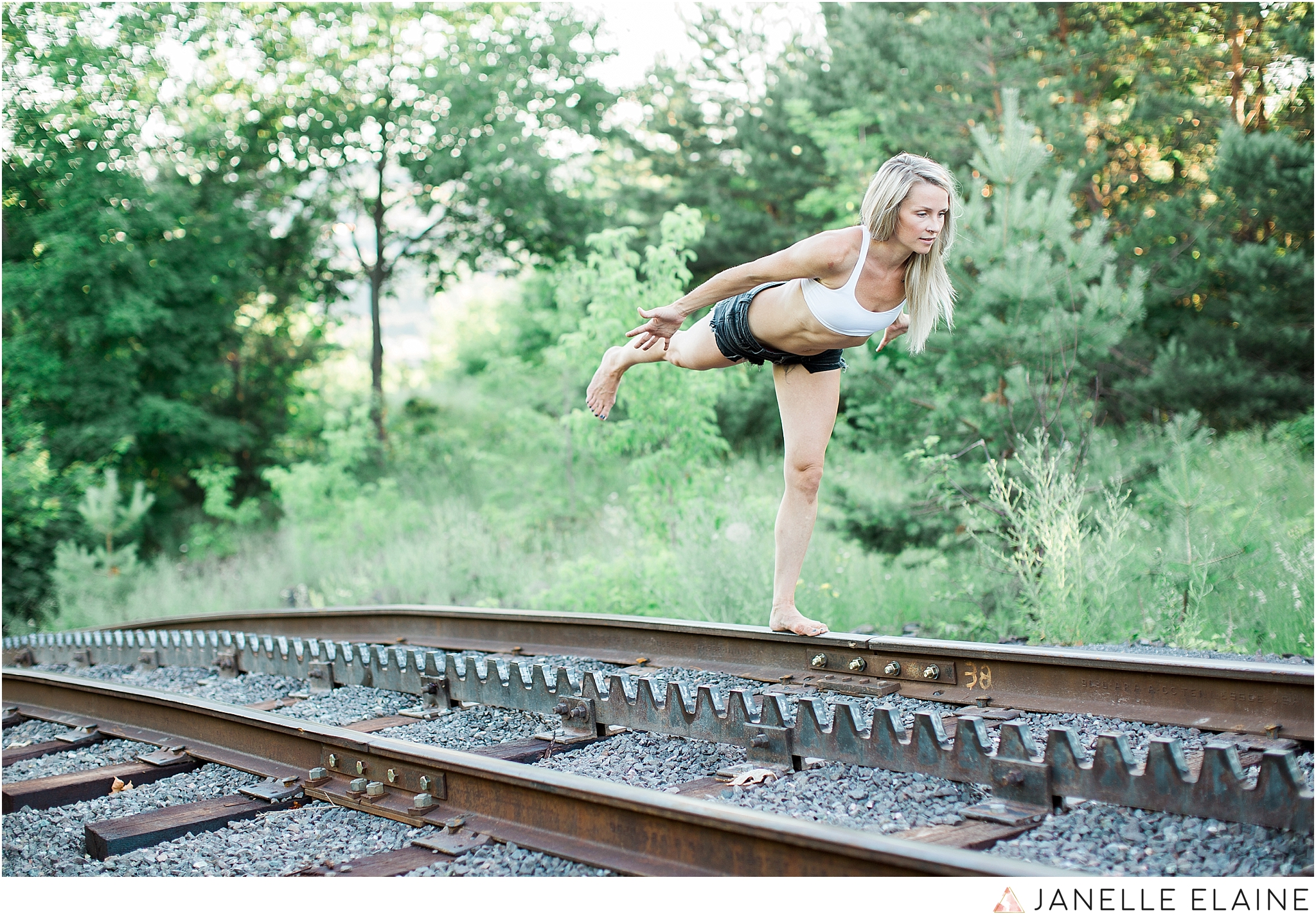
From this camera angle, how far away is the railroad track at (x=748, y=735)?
243 centimetres

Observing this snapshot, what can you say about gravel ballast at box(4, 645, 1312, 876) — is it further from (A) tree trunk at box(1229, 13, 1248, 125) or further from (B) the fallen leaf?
(A) tree trunk at box(1229, 13, 1248, 125)

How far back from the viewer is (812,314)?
3.74 metres

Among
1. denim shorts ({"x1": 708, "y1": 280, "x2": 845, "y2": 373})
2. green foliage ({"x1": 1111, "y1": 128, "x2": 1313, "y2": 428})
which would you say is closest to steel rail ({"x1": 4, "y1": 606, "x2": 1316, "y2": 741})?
denim shorts ({"x1": 708, "y1": 280, "x2": 845, "y2": 373})

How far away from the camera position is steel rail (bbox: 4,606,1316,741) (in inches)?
125

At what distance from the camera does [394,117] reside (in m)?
18.9

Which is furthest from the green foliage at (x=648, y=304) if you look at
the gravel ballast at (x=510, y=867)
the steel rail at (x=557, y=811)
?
the gravel ballast at (x=510, y=867)

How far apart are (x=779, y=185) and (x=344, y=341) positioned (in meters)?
16.0

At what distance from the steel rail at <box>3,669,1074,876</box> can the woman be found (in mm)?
1765

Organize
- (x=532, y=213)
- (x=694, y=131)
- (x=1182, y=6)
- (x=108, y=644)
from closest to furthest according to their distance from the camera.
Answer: (x=108, y=644) < (x=1182, y=6) < (x=532, y=213) < (x=694, y=131)

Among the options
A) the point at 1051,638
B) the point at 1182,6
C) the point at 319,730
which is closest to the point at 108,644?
the point at 319,730

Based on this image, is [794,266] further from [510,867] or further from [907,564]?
[907,564]
